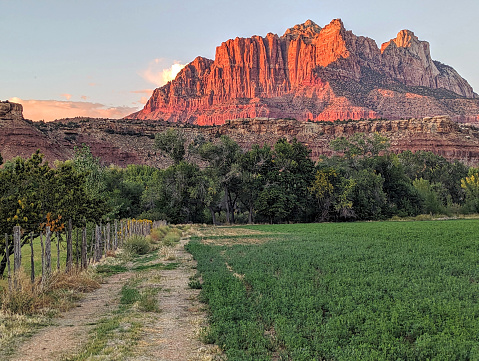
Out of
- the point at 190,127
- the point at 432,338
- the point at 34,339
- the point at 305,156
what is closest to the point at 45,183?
the point at 34,339

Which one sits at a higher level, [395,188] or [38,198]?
[38,198]

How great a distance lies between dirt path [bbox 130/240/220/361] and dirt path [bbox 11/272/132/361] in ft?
4.81

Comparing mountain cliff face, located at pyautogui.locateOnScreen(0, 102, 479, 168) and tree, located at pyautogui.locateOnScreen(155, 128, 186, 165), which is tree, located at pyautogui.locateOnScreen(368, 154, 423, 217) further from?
tree, located at pyautogui.locateOnScreen(155, 128, 186, 165)

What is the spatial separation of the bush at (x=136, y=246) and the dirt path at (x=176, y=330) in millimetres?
12169

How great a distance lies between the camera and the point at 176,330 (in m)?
8.99

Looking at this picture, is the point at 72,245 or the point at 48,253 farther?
the point at 72,245

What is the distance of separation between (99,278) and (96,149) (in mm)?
88868

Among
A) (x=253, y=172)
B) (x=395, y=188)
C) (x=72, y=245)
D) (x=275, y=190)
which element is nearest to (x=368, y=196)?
(x=395, y=188)

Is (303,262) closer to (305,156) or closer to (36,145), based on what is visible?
(305,156)

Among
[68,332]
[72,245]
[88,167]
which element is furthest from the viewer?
[88,167]

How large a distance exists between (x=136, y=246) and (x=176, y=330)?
722 inches

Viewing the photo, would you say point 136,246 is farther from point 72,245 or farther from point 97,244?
point 72,245

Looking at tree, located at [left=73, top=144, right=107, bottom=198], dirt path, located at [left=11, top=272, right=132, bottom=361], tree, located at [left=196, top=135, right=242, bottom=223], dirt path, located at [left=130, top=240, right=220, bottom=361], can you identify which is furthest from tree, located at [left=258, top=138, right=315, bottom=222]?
dirt path, located at [left=11, top=272, right=132, bottom=361]

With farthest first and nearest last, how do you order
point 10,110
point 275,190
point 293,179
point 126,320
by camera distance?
point 10,110, point 293,179, point 275,190, point 126,320
